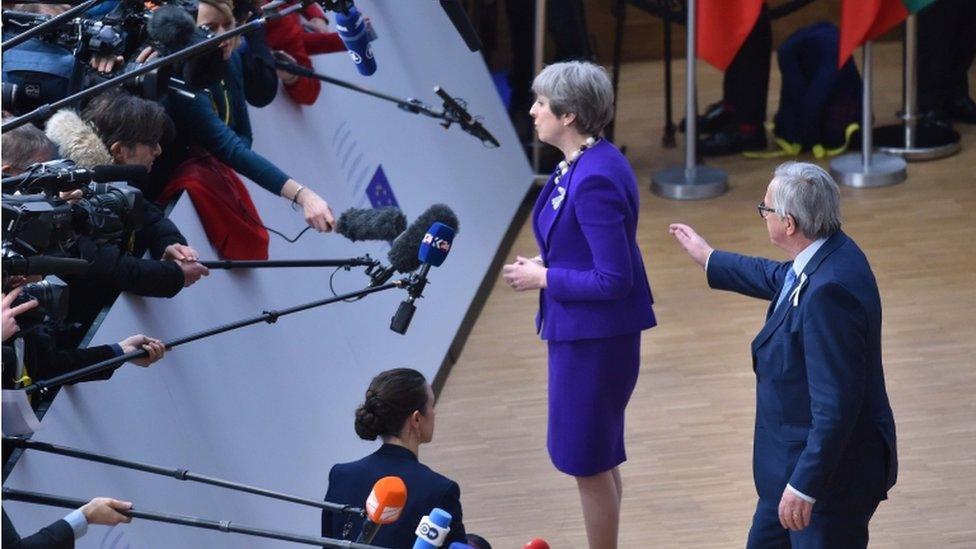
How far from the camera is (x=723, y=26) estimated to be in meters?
7.48

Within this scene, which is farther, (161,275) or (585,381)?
(585,381)

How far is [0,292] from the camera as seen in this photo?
2.80 metres

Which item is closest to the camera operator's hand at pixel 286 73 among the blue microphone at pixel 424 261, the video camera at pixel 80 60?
the video camera at pixel 80 60

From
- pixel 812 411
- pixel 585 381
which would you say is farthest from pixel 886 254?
pixel 812 411

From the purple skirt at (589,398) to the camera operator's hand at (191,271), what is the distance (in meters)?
0.95

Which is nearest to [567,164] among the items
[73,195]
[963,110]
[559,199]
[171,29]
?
[559,199]

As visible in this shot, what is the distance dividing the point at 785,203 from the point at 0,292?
1682 millimetres

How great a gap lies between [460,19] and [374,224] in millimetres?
574

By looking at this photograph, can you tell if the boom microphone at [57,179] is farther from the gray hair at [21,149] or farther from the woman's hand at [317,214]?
the woman's hand at [317,214]

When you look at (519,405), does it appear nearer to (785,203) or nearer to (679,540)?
(679,540)

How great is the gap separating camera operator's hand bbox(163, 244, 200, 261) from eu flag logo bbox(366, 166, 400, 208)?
70.8 inches

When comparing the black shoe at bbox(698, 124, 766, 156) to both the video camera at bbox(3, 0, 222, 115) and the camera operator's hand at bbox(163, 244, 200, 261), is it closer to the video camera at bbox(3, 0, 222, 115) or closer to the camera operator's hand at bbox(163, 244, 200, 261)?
the video camera at bbox(3, 0, 222, 115)

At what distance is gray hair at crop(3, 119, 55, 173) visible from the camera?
340 centimetres

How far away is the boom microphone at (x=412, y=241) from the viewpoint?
3.77 meters
